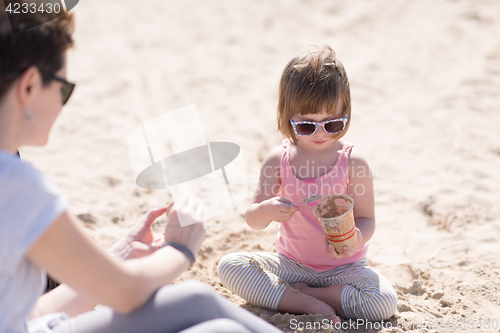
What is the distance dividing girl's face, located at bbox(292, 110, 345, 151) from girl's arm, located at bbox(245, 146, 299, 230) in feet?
0.69

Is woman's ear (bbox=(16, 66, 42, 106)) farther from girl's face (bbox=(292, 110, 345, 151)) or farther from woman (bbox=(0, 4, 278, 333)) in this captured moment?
girl's face (bbox=(292, 110, 345, 151))

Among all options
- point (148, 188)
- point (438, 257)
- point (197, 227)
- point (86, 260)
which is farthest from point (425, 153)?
point (86, 260)

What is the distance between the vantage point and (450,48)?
241 inches

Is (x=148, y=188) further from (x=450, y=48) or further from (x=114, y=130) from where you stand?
(x=450, y=48)

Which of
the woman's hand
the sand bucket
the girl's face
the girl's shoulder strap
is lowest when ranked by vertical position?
the sand bucket

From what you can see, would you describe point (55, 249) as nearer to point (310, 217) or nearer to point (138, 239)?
point (138, 239)

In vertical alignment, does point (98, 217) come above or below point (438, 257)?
above

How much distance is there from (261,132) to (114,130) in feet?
4.94

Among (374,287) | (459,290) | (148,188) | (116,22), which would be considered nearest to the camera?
(374,287)

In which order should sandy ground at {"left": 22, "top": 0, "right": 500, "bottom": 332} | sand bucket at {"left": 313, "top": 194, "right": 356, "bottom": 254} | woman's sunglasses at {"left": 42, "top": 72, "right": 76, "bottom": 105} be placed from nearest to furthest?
1. woman's sunglasses at {"left": 42, "top": 72, "right": 76, "bottom": 105}
2. sand bucket at {"left": 313, "top": 194, "right": 356, "bottom": 254}
3. sandy ground at {"left": 22, "top": 0, "right": 500, "bottom": 332}

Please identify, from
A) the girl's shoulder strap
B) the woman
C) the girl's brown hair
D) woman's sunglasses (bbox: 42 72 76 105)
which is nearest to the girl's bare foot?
the girl's shoulder strap

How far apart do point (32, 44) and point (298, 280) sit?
188 centimetres

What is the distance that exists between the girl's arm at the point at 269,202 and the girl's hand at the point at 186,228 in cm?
68

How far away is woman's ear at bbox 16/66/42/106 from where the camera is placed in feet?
4.28
